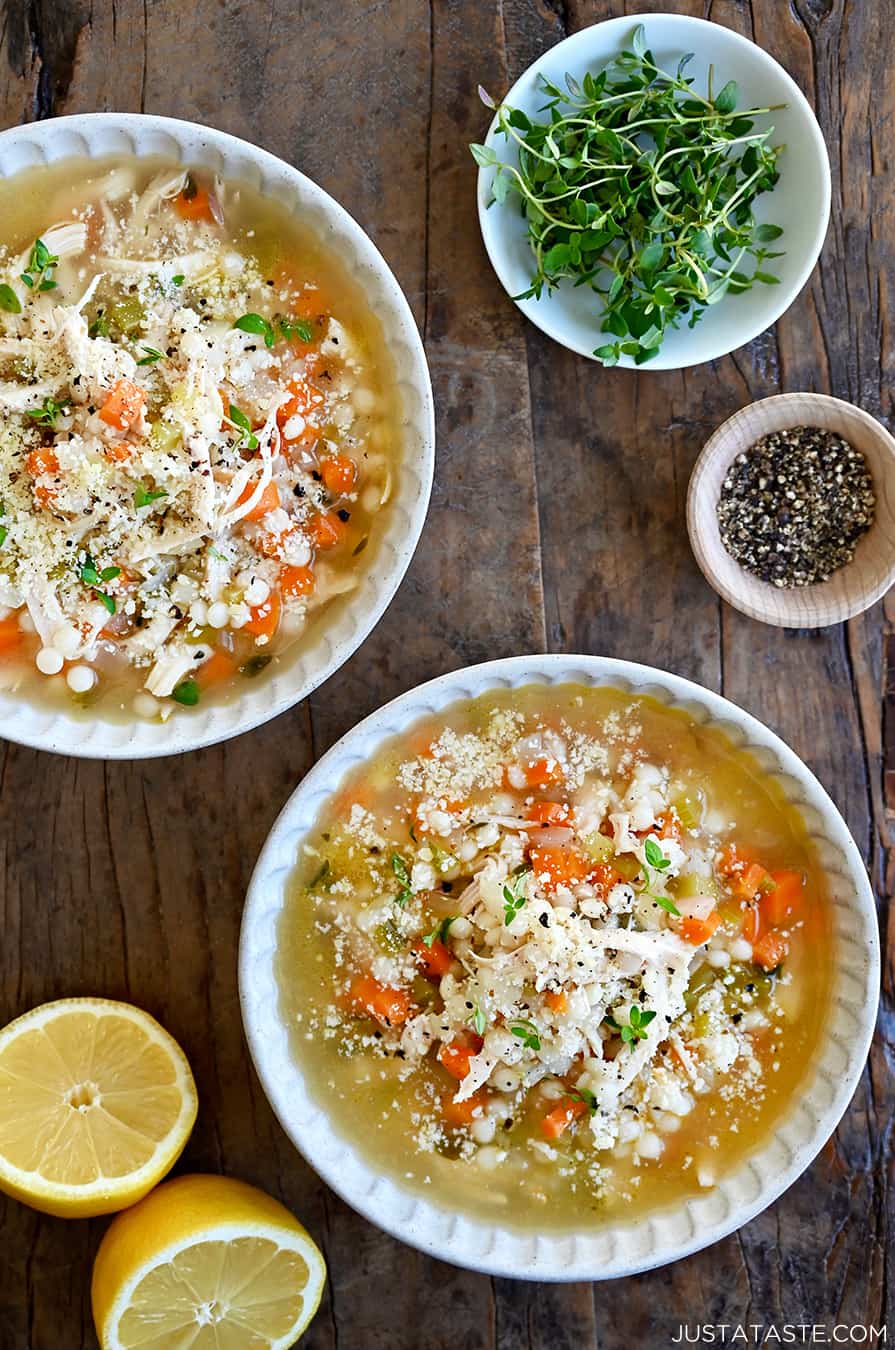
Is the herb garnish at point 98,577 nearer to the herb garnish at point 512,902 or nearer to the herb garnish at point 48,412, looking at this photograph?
the herb garnish at point 48,412

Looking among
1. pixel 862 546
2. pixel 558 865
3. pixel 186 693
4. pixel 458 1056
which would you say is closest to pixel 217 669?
pixel 186 693

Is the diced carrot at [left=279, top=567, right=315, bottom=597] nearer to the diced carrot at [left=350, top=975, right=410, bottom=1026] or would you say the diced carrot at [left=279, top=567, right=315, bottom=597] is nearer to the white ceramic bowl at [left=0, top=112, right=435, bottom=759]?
the white ceramic bowl at [left=0, top=112, right=435, bottom=759]

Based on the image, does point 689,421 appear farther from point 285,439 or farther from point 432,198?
point 285,439

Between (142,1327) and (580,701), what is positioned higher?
(580,701)

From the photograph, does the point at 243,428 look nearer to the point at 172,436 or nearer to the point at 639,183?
the point at 172,436

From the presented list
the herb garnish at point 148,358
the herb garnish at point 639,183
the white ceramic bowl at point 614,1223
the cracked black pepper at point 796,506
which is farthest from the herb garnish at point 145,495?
the cracked black pepper at point 796,506

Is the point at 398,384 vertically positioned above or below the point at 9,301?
below

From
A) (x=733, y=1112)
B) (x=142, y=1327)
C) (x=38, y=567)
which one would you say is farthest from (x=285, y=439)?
(x=142, y=1327)
